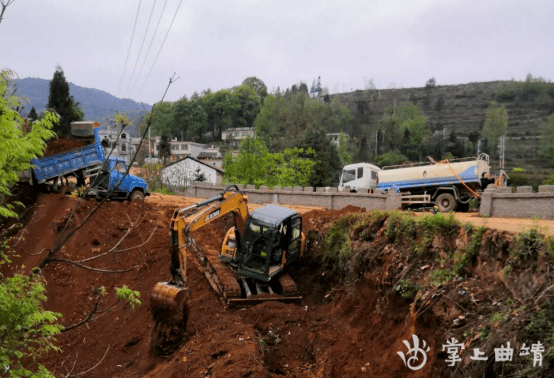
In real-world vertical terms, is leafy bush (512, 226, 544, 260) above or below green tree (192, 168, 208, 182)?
above

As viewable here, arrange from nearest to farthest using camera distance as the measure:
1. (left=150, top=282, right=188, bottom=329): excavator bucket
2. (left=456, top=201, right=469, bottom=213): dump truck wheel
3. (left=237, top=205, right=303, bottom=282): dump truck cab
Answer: (left=150, top=282, right=188, bottom=329): excavator bucket < (left=237, top=205, right=303, bottom=282): dump truck cab < (left=456, top=201, right=469, bottom=213): dump truck wheel

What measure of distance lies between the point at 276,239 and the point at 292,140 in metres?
51.8

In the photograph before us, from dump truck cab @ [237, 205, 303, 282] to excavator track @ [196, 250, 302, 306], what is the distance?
0.46 meters

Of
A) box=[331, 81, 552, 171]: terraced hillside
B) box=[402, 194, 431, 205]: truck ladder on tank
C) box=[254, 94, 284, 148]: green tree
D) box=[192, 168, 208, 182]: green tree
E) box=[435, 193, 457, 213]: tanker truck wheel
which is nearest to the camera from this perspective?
box=[435, 193, 457, 213]: tanker truck wheel

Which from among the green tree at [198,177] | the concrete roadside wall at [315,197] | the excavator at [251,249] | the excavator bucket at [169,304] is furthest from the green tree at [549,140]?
the excavator bucket at [169,304]

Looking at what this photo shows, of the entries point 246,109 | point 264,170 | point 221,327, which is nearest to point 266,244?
point 221,327

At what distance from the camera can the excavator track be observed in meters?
12.3

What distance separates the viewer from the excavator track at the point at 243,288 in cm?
1227

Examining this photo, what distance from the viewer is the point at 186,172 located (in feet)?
167

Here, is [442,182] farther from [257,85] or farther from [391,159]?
[257,85]

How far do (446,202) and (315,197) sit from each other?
6724 millimetres

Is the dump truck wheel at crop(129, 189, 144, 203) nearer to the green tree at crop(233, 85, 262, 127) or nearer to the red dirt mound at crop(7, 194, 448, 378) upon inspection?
the red dirt mound at crop(7, 194, 448, 378)

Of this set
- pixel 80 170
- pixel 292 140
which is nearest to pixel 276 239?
pixel 80 170

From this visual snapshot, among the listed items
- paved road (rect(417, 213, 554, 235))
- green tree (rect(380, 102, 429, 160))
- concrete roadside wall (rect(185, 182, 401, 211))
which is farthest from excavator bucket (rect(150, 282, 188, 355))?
green tree (rect(380, 102, 429, 160))
